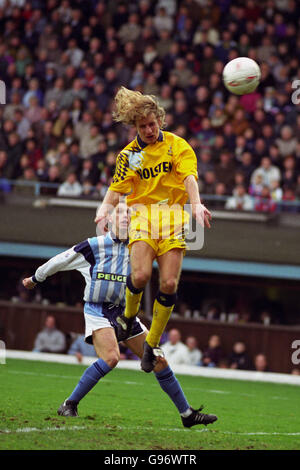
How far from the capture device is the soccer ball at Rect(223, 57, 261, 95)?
8.23 m

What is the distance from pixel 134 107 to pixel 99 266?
166 cm

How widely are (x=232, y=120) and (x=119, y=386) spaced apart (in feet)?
25.8

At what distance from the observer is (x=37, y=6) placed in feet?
74.2

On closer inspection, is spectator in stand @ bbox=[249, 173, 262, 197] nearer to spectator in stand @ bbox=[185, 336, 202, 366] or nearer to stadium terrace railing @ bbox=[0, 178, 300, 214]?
stadium terrace railing @ bbox=[0, 178, 300, 214]

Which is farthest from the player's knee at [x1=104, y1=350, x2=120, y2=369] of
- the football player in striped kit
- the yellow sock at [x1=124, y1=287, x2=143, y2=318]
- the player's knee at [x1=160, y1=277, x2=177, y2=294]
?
the player's knee at [x1=160, y1=277, x2=177, y2=294]

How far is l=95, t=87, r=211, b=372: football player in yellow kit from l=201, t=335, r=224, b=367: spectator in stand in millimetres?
9363

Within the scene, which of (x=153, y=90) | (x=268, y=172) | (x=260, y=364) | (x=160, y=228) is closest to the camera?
(x=160, y=228)

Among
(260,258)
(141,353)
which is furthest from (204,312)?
(141,353)

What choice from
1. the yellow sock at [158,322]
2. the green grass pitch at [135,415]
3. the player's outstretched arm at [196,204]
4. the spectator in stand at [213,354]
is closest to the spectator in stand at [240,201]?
the spectator in stand at [213,354]

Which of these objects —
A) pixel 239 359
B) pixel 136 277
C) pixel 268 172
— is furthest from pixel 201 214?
pixel 268 172

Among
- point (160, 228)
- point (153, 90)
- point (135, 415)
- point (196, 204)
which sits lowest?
point (135, 415)

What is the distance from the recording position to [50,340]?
1752 cm

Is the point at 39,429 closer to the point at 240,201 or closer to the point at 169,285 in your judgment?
the point at 169,285

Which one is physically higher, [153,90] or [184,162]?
[153,90]
